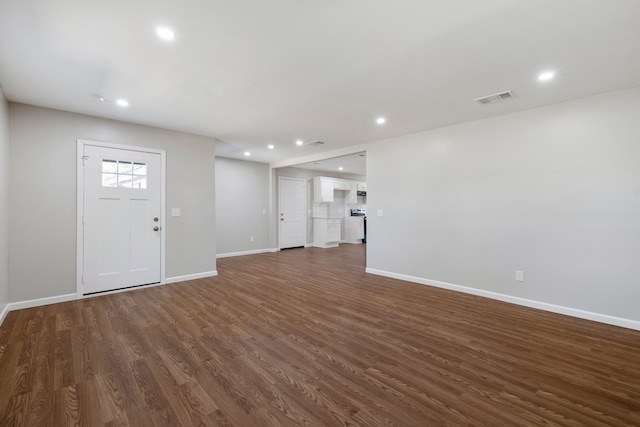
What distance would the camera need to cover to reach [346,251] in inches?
316

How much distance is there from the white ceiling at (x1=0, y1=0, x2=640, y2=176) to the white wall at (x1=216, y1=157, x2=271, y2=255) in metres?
3.34

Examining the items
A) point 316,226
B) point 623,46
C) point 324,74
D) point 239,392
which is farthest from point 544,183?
point 316,226

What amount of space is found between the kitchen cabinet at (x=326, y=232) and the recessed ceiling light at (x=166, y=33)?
6.87 metres

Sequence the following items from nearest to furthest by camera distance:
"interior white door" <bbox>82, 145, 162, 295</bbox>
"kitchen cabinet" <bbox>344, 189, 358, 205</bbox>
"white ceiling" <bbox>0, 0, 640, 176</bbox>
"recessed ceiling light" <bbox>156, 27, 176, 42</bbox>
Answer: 1. "white ceiling" <bbox>0, 0, 640, 176</bbox>
2. "recessed ceiling light" <bbox>156, 27, 176, 42</bbox>
3. "interior white door" <bbox>82, 145, 162, 295</bbox>
4. "kitchen cabinet" <bbox>344, 189, 358, 205</bbox>

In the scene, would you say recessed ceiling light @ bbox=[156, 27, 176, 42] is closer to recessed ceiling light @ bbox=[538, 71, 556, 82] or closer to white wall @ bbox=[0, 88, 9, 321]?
white wall @ bbox=[0, 88, 9, 321]

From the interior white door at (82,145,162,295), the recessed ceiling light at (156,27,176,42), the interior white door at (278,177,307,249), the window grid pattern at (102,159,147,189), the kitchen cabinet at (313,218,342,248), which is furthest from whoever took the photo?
the kitchen cabinet at (313,218,342,248)

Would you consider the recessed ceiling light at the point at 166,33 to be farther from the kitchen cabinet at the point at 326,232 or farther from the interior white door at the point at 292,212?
the kitchen cabinet at the point at 326,232

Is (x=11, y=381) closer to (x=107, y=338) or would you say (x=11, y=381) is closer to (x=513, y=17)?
(x=107, y=338)

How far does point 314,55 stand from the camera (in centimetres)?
240

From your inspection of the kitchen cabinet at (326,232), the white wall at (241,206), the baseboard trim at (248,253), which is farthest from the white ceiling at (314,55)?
the kitchen cabinet at (326,232)

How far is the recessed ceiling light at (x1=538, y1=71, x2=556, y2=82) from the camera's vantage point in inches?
104

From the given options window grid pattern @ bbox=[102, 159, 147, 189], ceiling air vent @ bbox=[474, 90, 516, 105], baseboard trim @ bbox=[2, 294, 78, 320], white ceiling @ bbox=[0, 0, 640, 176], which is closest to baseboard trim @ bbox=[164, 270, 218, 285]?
baseboard trim @ bbox=[2, 294, 78, 320]

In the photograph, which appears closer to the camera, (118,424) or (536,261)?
(118,424)

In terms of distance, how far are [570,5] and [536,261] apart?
2863mm
